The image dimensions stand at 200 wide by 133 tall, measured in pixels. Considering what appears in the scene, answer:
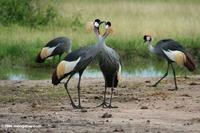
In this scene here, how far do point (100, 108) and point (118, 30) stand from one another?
12923 millimetres

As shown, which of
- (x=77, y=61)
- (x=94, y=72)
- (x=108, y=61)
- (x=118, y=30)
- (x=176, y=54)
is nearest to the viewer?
(x=77, y=61)

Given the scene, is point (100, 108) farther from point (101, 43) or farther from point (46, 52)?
point (46, 52)

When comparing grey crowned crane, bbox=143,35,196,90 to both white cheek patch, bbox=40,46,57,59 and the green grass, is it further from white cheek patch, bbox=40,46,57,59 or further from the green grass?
white cheek patch, bbox=40,46,57,59

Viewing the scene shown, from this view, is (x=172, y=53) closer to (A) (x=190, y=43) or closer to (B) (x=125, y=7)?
(A) (x=190, y=43)

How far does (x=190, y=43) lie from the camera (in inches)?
909

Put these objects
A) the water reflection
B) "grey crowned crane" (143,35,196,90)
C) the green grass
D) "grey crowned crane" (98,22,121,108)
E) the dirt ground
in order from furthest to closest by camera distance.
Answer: the green grass, the water reflection, "grey crowned crane" (143,35,196,90), "grey crowned crane" (98,22,121,108), the dirt ground

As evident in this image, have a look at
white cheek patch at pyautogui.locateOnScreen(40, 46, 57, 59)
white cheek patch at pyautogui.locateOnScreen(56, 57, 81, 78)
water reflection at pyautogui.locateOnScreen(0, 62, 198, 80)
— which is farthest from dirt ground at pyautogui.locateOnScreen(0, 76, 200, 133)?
water reflection at pyautogui.locateOnScreen(0, 62, 198, 80)

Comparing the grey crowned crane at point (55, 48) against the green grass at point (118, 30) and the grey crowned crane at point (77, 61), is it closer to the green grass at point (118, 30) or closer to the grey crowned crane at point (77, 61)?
the green grass at point (118, 30)

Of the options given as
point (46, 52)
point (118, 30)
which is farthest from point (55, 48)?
point (118, 30)

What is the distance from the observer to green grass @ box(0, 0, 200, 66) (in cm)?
2181

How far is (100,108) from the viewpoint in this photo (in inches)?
504

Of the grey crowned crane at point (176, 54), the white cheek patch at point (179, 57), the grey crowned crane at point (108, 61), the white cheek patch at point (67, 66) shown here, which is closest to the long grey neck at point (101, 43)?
the grey crowned crane at point (108, 61)

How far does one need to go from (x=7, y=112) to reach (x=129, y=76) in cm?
707

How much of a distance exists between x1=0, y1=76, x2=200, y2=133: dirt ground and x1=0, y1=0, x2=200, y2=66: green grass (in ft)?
11.3
